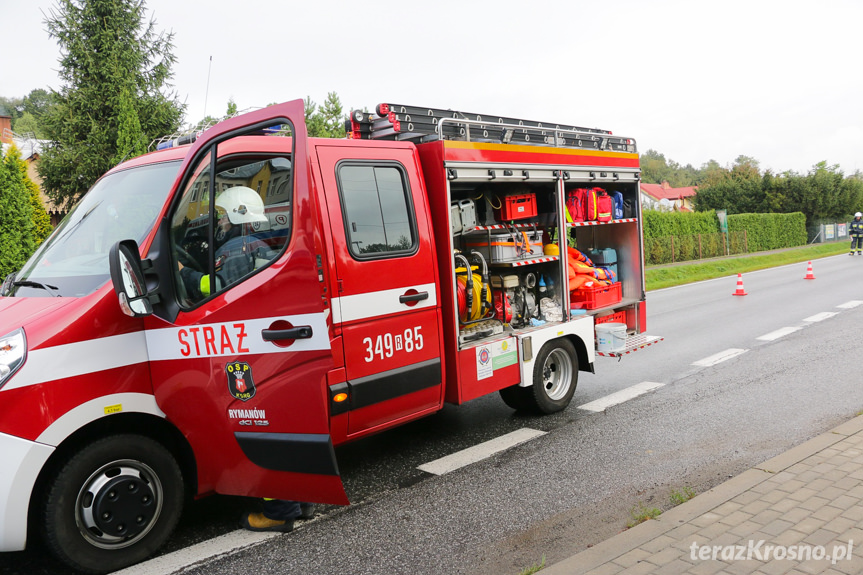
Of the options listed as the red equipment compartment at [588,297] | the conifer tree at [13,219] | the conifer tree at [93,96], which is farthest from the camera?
the conifer tree at [93,96]

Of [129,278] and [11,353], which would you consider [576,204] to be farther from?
[11,353]

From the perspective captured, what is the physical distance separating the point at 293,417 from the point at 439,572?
1154 mm

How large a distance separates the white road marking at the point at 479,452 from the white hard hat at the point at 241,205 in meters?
2.44

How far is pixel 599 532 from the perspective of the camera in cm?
399

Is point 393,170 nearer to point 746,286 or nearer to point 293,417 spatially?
point 293,417

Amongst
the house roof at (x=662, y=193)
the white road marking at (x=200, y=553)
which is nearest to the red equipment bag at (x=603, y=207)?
the white road marking at (x=200, y=553)

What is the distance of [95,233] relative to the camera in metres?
4.20

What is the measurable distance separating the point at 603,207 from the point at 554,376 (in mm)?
1899

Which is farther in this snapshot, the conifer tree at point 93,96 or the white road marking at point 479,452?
the conifer tree at point 93,96

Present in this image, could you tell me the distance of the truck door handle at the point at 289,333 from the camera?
11.1ft

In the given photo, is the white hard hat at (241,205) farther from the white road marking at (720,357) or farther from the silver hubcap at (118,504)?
the white road marking at (720,357)

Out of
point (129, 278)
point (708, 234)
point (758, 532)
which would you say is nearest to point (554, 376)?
point (758, 532)

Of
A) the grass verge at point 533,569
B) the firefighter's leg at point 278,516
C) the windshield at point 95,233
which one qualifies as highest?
the windshield at point 95,233

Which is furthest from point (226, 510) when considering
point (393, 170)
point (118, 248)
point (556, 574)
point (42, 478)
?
point (393, 170)
